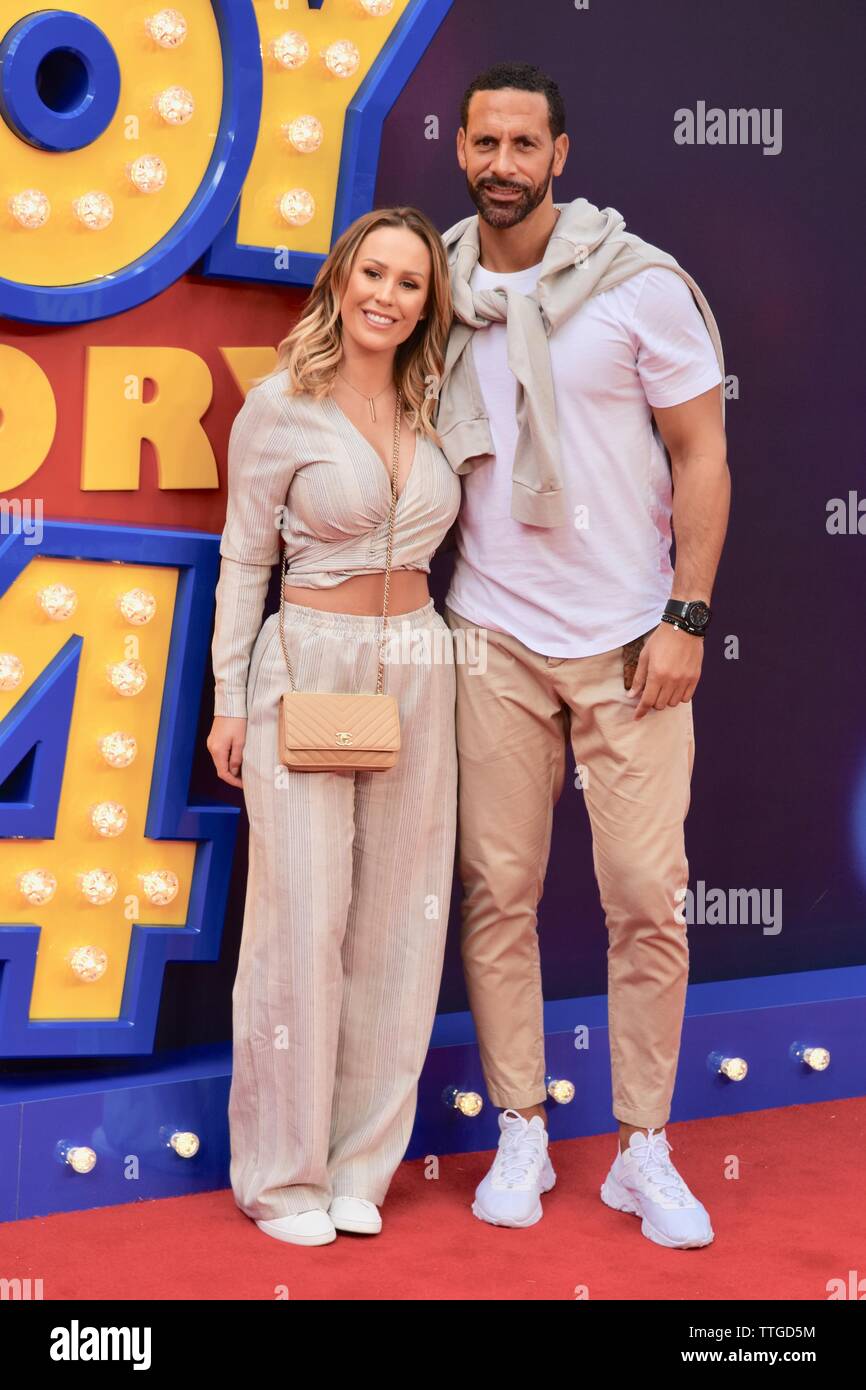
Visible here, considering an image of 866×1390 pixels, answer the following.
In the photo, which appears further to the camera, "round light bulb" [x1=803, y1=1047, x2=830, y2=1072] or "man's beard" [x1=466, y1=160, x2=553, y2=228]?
"round light bulb" [x1=803, y1=1047, x2=830, y2=1072]

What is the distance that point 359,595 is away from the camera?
298 centimetres

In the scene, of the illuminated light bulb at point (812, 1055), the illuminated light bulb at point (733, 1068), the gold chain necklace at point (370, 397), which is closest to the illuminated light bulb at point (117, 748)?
the gold chain necklace at point (370, 397)

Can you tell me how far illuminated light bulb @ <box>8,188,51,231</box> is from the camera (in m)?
2.86

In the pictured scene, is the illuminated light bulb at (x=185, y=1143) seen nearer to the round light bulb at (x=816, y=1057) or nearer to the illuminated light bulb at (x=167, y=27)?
the round light bulb at (x=816, y=1057)

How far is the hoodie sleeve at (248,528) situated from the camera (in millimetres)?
2910

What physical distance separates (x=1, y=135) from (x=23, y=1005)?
4.74ft

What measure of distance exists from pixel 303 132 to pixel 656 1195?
1.95 metres

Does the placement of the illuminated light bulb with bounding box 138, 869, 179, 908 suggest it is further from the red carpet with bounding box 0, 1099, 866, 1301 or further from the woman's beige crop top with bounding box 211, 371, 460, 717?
the red carpet with bounding box 0, 1099, 866, 1301

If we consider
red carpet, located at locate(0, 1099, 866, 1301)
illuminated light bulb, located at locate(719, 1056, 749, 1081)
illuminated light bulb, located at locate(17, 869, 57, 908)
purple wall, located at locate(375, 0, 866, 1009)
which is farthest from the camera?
purple wall, located at locate(375, 0, 866, 1009)

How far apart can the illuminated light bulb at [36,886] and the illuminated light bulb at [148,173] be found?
3.84 ft

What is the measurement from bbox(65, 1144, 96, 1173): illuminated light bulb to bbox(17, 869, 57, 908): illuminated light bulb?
16.7 inches

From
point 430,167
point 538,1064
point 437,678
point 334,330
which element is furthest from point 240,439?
point 538,1064

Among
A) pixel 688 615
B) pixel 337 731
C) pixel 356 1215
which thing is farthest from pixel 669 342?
pixel 356 1215

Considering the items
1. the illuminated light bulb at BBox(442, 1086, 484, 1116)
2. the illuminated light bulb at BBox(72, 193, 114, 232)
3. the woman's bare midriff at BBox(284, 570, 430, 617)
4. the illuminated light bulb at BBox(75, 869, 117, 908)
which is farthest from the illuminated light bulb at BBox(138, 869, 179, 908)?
the illuminated light bulb at BBox(72, 193, 114, 232)
